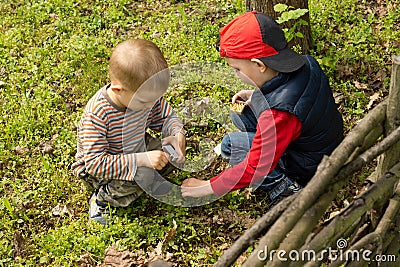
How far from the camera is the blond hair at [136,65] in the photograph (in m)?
3.24

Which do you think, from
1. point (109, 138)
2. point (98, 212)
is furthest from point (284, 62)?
point (98, 212)

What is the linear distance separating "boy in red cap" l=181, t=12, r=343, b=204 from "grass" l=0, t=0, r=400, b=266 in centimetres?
50

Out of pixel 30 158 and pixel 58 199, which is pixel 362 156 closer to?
pixel 58 199

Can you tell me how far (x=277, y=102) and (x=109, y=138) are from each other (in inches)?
47.2

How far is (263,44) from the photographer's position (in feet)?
10.4

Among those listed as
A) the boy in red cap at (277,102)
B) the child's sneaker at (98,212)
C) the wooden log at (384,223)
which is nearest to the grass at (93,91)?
the child's sneaker at (98,212)

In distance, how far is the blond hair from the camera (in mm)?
3238

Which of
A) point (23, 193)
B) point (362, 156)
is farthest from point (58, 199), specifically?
point (362, 156)

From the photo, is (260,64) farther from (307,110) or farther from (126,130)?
(126,130)

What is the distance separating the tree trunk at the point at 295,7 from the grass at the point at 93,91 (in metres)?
0.14

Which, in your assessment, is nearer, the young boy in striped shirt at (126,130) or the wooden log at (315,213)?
the wooden log at (315,213)

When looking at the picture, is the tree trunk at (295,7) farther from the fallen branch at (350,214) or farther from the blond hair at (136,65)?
the fallen branch at (350,214)

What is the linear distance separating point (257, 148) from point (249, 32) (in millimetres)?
717

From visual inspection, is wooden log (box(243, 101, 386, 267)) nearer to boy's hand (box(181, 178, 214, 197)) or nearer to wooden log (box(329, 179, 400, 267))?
wooden log (box(329, 179, 400, 267))
